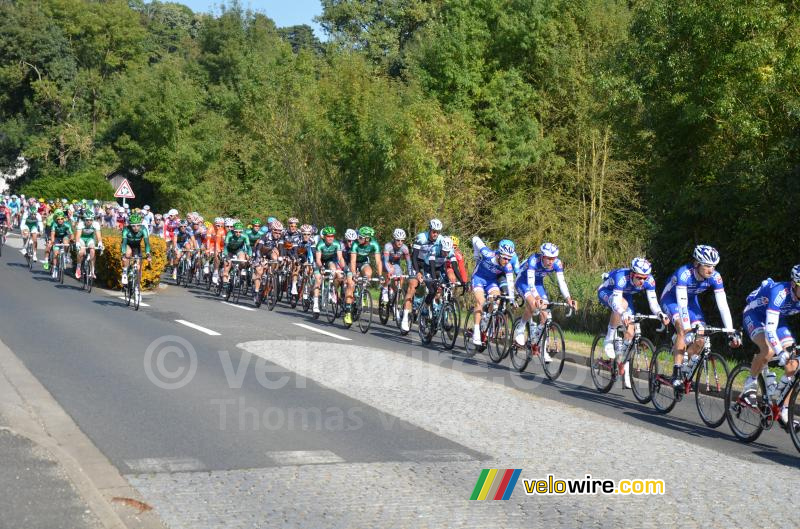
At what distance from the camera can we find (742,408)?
33.8 feet

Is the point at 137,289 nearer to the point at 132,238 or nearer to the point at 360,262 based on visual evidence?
the point at 132,238

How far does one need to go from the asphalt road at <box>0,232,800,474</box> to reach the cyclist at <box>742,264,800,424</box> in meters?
0.62

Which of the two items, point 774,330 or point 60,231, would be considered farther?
point 60,231

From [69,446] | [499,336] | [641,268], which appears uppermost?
[641,268]

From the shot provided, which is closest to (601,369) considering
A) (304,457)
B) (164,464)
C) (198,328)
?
(304,457)

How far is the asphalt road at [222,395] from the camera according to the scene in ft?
29.5

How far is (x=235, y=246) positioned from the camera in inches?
994

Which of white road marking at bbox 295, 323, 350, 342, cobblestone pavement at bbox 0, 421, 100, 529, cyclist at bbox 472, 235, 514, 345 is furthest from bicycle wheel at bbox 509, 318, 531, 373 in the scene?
cobblestone pavement at bbox 0, 421, 100, 529

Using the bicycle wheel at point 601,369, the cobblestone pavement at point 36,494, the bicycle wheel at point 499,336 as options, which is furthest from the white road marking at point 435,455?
the bicycle wheel at point 499,336

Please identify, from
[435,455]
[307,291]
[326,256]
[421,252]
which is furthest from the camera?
[307,291]

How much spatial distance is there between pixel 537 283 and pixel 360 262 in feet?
19.3

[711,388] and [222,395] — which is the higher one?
[711,388]

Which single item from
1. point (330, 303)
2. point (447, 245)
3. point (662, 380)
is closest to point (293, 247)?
point (330, 303)

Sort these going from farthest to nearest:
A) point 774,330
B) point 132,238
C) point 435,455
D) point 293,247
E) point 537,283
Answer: point 293,247
point 132,238
point 537,283
point 774,330
point 435,455
